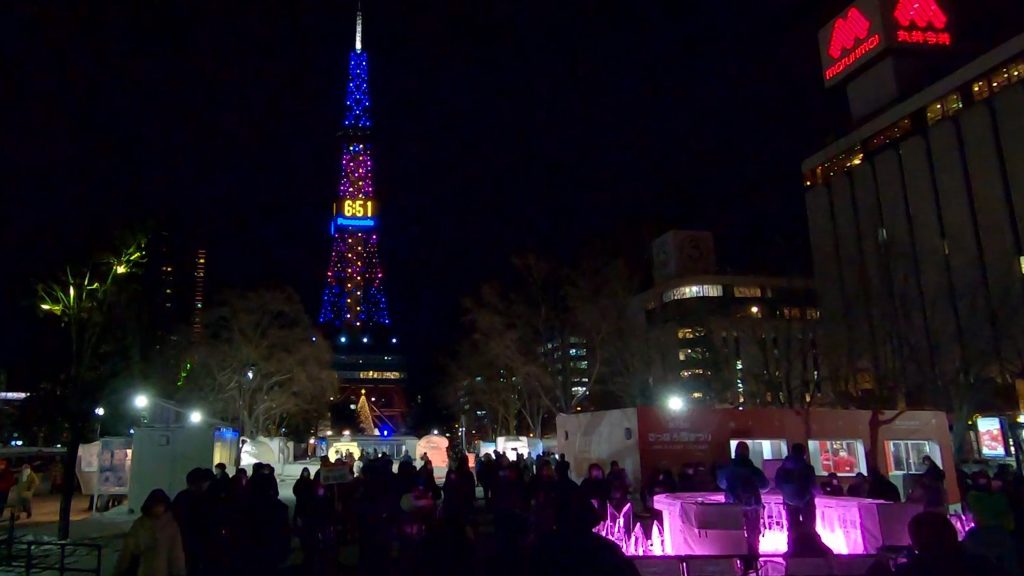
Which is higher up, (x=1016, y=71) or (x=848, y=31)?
(x=848, y=31)

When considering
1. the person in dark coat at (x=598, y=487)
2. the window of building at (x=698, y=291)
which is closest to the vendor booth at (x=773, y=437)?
the person in dark coat at (x=598, y=487)

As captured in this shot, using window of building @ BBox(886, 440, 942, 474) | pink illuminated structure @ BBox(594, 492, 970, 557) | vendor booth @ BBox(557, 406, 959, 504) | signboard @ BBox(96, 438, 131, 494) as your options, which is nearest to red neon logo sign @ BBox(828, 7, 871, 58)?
vendor booth @ BBox(557, 406, 959, 504)

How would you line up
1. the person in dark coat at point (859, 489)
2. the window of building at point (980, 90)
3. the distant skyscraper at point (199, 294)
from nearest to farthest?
the person in dark coat at point (859, 489) < the distant skyscraper at point (199, 294) < the window of building at point (980, 90)

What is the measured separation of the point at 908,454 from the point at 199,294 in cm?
4201

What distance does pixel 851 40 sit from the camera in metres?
66.0

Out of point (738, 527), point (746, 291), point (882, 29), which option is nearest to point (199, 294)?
point (738, 527)

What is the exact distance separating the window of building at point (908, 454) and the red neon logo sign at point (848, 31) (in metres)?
55.6

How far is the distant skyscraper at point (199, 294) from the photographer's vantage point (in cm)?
3916

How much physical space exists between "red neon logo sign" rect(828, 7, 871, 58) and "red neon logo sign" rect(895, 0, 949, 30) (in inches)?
107

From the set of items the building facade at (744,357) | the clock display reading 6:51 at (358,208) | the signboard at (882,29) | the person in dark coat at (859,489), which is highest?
the clock display reading 6:51 at (358,208)

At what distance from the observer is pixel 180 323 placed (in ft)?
123

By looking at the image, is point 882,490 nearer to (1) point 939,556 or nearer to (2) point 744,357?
(1) point 939,556

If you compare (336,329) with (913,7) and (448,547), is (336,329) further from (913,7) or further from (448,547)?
(448,547)

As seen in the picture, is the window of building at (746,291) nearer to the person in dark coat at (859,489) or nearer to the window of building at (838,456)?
the window of building at (838,456)
